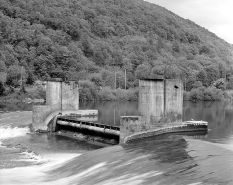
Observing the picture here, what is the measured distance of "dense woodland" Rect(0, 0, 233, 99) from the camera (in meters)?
66.8

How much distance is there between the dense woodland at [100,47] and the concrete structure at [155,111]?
3681 centimetres

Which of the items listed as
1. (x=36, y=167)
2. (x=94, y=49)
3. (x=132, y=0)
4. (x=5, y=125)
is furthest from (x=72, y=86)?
(x=132, y=0)

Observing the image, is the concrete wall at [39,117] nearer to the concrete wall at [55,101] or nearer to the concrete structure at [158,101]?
the concrete wall at [55,101]

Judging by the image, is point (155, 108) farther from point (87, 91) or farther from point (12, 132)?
point (87, 91)

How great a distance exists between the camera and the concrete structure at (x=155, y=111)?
16.5m

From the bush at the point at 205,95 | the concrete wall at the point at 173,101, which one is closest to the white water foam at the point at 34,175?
the concrete wall at the point at 173,101

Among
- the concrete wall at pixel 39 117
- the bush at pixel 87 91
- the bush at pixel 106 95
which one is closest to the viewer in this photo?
the concrete wall at pixel 39 117

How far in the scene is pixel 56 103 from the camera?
77.2 feet

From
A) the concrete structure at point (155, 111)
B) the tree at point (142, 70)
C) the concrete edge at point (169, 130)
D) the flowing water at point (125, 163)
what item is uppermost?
the tree at point (142, 70)

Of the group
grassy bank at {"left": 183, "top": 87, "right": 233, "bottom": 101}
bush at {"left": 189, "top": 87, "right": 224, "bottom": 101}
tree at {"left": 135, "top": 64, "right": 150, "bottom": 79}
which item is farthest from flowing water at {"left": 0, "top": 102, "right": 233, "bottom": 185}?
tree at {"left": 135, "top": 64, "right": 150, "bottom": 79}

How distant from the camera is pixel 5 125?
2298 centimetres

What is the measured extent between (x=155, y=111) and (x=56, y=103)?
819cm

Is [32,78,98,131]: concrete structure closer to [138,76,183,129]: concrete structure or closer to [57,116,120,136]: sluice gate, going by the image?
[57,116,120,136]: sluice gate

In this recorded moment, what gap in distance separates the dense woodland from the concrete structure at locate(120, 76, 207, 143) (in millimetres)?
36813
